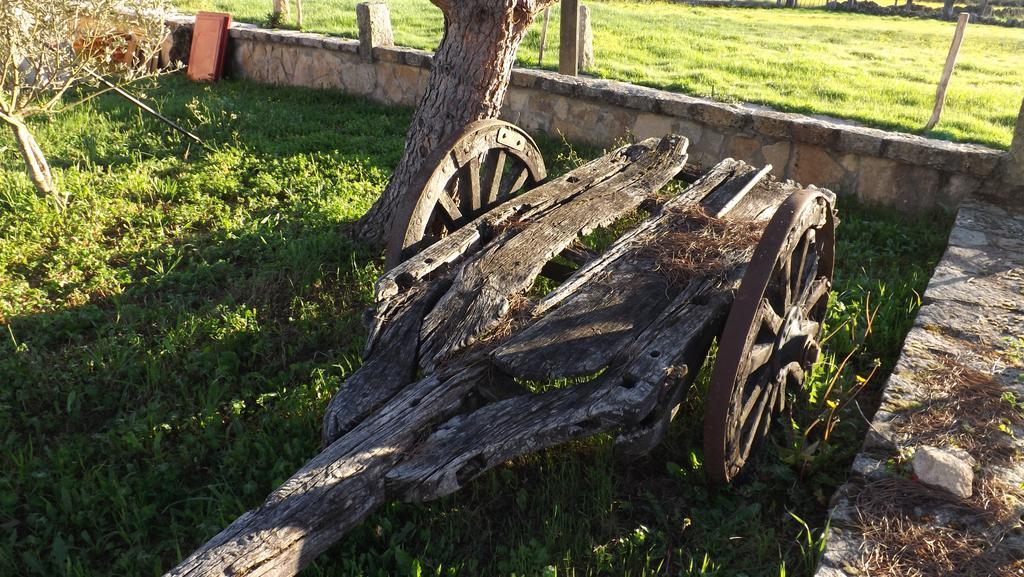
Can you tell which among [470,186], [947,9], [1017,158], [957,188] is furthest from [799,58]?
[947,9]

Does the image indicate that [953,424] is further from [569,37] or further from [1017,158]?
[569,37]

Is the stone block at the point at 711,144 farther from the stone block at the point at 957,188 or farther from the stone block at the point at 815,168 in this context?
the stone block at the point at 957,188

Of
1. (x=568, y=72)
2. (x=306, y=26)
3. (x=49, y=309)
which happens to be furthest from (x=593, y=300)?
(x=306, y=26)

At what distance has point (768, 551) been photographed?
95.1 inches

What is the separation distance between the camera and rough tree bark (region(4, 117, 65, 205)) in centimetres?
469

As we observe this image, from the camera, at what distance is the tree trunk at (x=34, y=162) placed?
4688 mm

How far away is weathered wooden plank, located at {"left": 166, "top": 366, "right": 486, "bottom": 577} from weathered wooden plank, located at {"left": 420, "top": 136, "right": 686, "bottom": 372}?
20 centimetres

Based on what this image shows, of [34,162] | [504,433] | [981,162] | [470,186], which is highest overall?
[981,162]

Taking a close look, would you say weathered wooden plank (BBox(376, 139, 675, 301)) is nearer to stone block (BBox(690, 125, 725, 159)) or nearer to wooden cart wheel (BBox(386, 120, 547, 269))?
wooden cart wheel (BBox(386, 120, 547, 269))

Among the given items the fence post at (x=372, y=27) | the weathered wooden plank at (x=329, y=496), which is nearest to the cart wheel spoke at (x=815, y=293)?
the weathered wooden plank at (x=329, y=496)

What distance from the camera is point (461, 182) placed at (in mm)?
3344

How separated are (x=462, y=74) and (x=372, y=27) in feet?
13.3

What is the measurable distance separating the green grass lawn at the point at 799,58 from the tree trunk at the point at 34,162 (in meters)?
4.66

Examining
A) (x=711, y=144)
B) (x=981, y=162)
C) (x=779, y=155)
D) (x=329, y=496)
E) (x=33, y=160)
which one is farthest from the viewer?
(x=711, y=144)
